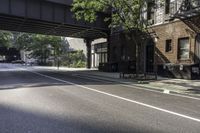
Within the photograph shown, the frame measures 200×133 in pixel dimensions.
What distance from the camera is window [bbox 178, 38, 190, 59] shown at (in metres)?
29.4

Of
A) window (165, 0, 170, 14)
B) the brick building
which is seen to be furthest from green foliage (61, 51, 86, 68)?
window (165, 0, 170, 14)

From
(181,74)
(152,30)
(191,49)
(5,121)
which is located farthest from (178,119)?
(152,30)

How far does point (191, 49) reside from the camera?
93.5 ft

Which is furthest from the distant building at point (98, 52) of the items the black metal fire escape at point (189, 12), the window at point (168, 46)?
the black metal fire escape at point (189, 12)

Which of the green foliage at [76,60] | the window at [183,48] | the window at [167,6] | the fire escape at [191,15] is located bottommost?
the green foliage at [76,60]

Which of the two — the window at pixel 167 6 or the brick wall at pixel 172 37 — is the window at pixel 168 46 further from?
the window at pixel 167 6

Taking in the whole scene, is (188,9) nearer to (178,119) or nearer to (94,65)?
(178,119)

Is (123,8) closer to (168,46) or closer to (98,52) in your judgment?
(168,46)

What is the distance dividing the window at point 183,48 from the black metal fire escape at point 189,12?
58.3 inches

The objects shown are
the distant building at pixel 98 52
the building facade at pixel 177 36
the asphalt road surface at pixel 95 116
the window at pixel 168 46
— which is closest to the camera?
the asphalt road surface at pixel 95 116

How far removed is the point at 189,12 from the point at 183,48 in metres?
3.38

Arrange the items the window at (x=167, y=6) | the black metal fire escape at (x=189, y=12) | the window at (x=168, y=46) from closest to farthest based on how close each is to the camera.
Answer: the black metal fire escape at (x=189, y=12) → the window at (x=167, y=6) → the window at (x=168, y=46)

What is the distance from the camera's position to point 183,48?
98.6 ft

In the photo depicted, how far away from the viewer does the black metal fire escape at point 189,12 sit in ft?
90.5
